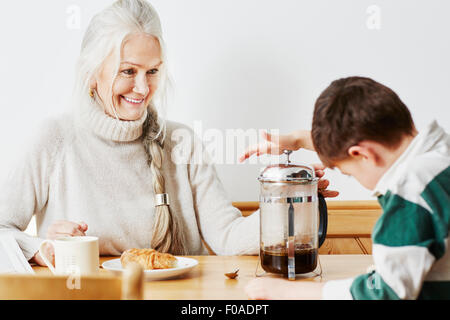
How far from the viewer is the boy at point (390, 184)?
72 centimetres

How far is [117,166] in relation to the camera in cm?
142

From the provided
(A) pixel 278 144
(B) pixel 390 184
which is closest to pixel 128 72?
(A) pixel 278 144

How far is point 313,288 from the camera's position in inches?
32.8

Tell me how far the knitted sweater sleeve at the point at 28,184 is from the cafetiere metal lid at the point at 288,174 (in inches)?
26.2

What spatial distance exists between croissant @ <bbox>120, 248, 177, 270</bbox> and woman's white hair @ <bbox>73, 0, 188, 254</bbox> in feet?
1.04

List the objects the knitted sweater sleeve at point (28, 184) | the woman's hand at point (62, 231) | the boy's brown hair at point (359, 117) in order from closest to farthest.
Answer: the boy's brown hair at point (359, 117), the woman's hand at point (62, 231), the knitted sweater sleeve at point (28, 184)

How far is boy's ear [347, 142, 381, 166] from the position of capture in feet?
2.91

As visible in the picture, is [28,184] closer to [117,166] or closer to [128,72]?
[117,166]

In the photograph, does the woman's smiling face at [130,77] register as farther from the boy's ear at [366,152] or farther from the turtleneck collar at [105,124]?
the boy's ear at [366,152]

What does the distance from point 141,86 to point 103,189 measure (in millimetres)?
308

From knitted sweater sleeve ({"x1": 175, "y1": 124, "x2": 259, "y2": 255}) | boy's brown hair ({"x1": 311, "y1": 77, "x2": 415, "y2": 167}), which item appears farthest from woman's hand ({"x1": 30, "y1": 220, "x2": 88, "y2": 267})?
boy's brown hair ({"x1": 311, "y1": 77, "x2": 415, "y2": 167})

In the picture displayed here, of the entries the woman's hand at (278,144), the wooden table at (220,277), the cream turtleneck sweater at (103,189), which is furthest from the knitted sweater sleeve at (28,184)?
the woman's hand at (278,144)

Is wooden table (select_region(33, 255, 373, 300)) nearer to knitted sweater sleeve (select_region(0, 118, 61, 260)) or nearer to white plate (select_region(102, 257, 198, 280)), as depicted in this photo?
white plate (select_region(102, 257, 198, 280))
